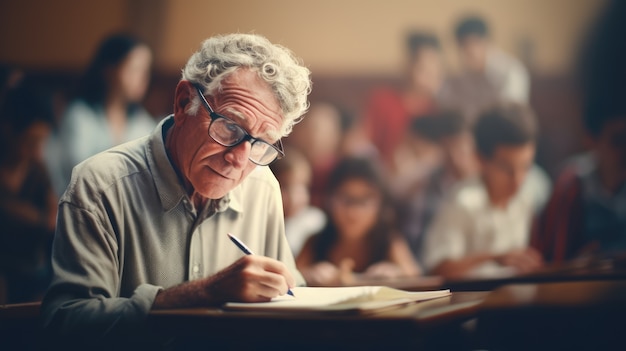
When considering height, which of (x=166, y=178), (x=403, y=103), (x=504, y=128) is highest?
(x=403, y=103)

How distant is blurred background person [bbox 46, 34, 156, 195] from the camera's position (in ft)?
8.13

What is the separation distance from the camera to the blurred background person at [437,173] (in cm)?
436

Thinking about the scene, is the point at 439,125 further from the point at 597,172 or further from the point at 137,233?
the point at 137,233

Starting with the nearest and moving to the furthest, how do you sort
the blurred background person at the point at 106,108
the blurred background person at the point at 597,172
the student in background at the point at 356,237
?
the blurred background person at the point at 106,108 < the student in background at the point at 356,237 < the blurred background person at the point at 597,172

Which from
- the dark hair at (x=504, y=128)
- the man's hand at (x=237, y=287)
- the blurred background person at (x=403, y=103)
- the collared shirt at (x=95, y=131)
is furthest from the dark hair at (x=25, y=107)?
the man's hand at (x=237, y=287)

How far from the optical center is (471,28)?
4.80 m

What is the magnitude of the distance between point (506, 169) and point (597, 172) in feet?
1.60

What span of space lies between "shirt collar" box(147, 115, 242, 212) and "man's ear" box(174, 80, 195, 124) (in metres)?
0.08

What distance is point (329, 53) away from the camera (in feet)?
13.8

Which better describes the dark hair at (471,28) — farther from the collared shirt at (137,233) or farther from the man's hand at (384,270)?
the collared shirt at (137,233)

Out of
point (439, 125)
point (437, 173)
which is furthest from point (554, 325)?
point (439, 125)

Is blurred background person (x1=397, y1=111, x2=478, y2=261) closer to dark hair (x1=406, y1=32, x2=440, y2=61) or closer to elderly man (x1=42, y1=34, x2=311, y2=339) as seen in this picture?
dark hair (x1=406, y1=32, x2=440, y2=61)

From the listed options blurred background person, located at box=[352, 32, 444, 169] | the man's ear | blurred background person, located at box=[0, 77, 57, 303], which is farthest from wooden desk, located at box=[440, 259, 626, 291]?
blurred background person, located at box=[352, 32, 444, 169]

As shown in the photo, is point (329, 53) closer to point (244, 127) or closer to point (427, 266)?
point (427, 266)
